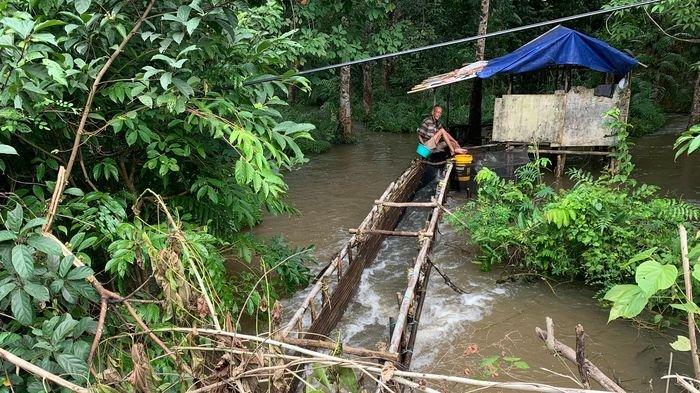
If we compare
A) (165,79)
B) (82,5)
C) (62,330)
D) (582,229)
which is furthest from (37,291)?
(582,229)

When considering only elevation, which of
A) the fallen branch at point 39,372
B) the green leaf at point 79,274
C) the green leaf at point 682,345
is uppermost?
the green leaf at point 79,274

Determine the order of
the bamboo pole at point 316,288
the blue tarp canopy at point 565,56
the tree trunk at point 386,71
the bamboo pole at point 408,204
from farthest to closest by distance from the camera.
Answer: the tree trunk at point 386,71 < the blue tarp canopy at point 565,56 < the bamboo pole at point 408,204 < the bamboo pole at point 316,288

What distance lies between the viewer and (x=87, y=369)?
198cm

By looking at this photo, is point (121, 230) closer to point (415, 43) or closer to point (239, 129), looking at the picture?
point (239, 129)

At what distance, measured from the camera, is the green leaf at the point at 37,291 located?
1.96m

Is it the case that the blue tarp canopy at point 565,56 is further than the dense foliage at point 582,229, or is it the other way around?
the blue tarp canopy at point 565,56

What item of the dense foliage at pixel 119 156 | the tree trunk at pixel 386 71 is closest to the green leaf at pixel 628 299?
the dense foliage at pixel 119 156

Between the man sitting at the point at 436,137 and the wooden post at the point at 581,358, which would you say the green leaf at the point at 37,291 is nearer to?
the wooden post at the point at 581,358

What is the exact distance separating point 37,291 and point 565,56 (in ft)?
27.1

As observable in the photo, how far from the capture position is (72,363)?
1.97 meters

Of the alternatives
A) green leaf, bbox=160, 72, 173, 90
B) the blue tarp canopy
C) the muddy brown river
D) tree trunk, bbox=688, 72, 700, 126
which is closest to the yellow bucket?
the muddy brown river

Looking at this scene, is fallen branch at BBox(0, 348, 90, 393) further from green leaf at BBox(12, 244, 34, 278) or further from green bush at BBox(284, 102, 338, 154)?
green bush at BBox(284, 102, 338, 154)

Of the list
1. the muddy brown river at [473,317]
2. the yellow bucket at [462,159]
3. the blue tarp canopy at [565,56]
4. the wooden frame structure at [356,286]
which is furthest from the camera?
the yellow bucket at [462,159]

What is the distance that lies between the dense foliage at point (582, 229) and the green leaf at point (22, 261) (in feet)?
15.3
